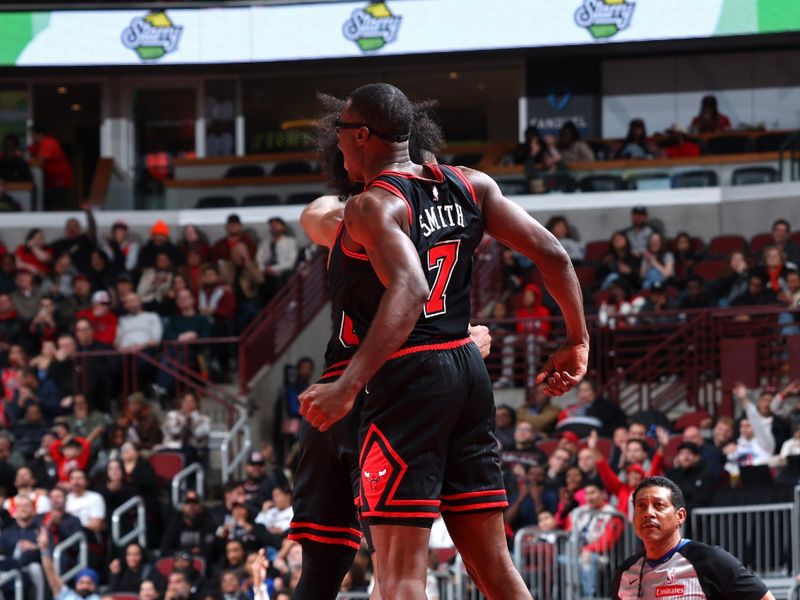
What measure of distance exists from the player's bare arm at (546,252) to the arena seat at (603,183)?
14.9 metres

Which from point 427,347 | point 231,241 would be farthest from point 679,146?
point 427,347

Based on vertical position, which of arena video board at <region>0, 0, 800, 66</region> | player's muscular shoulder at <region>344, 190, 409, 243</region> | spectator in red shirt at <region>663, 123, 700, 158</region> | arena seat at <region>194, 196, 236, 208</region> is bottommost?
player's muscular shoulder at <region>344, 190, 409, 243</region>

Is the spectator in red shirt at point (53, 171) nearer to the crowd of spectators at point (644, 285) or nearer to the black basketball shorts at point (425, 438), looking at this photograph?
the crowd of spectators at point (644, 285)

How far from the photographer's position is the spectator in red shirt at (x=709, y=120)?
20.8 meters

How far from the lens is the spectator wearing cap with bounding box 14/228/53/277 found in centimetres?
1892

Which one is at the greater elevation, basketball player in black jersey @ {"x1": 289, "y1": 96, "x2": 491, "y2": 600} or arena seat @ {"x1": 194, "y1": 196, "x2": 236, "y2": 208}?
arena seat @ {"x1": 194, "y1": 196, "x2": 236, "y2": 208}

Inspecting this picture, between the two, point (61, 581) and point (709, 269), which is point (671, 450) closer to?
point (709, 269)

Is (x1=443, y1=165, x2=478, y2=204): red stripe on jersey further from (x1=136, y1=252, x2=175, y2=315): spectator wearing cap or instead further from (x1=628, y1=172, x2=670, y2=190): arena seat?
(x1=628, y1=172, x2=670, y2=190): arena seat

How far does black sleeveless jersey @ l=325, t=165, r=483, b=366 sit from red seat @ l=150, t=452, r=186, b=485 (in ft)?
33.3

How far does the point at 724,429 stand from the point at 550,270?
776 centimetres

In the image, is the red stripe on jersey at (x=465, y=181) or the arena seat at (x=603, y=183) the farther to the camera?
the arena seat at (x=603, y=183)

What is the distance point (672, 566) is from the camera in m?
5.75

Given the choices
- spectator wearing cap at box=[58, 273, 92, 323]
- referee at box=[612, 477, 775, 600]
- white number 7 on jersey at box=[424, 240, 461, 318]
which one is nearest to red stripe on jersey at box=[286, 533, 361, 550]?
white number 7 on jersey at box=[424, 240, 461, 318]

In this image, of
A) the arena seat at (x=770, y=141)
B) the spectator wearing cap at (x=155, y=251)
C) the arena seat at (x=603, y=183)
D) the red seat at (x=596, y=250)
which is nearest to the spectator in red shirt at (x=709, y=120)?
the arena seat at (x=770, y=141)
